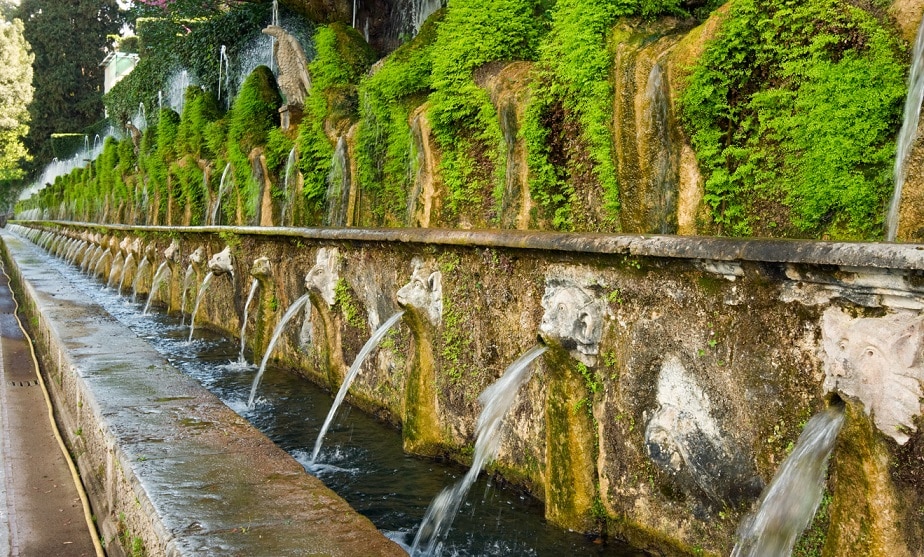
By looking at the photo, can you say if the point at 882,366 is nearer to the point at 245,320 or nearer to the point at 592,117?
the point at 592,117

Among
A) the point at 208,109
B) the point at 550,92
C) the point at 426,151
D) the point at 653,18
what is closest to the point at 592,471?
the point at 550,92

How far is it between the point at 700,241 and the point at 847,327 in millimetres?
695

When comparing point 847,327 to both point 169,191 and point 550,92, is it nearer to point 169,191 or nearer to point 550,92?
point 550,92

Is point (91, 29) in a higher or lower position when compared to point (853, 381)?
higher

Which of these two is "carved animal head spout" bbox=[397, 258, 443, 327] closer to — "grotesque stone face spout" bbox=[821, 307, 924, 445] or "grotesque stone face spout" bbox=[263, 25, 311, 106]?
"grotesque stone face spout" bbox=[821, 307, 924, 445]

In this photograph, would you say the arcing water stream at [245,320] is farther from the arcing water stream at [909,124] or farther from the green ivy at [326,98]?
the arcing water stream at [909,124]

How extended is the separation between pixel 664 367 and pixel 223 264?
7386mm

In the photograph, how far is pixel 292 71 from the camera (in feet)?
35.4

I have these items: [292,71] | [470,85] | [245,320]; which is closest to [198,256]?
[245,320]

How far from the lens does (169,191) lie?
1639 cm

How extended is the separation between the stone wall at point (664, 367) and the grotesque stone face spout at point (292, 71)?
15.5ft

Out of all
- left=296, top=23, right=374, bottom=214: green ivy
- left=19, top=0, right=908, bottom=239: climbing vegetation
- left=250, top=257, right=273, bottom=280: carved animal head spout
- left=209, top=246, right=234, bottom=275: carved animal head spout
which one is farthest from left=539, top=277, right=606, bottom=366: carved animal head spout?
left=209, top=246, right=234, bottom=275: carved animal head spout

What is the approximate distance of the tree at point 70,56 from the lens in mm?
50125

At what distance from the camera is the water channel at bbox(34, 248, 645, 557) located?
13.8ft
